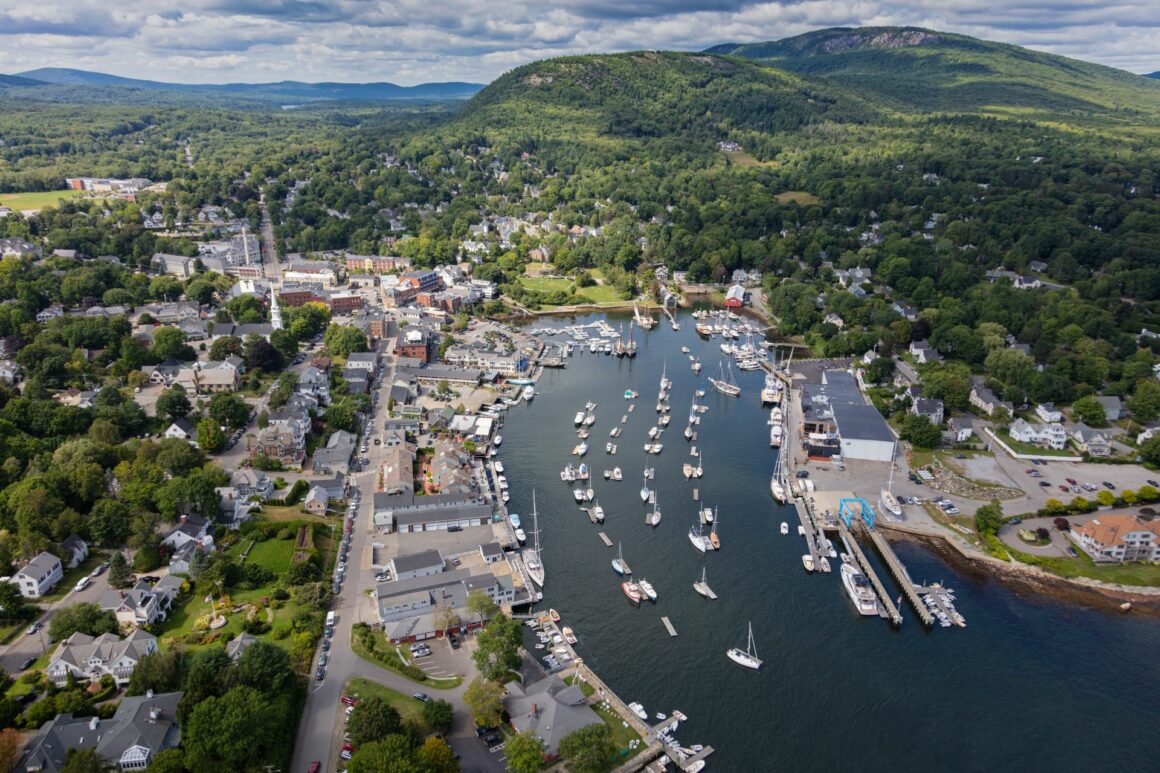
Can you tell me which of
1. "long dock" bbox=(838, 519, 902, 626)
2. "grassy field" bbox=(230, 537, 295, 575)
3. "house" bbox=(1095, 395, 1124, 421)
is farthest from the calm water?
"house" bbox=(1095, 395, 1124, 421)

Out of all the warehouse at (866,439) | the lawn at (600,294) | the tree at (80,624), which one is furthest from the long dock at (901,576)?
the lawn at (600,294)

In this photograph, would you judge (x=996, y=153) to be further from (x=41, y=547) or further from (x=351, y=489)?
(x=41, y=547)

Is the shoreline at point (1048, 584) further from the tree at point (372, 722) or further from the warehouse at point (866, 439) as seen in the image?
the tree at point (372, 722)

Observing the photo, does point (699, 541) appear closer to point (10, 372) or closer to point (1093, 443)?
point (1093, 443)

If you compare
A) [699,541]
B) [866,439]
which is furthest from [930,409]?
[699,541]

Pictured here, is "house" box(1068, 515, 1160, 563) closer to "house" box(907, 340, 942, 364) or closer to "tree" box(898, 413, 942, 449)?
"tree" box(898, 413, 942, 449)

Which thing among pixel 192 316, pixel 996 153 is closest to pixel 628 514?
pixel 192 316

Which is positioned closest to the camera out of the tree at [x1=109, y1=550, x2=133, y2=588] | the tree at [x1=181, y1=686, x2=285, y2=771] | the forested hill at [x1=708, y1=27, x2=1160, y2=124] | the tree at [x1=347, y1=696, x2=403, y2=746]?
the tree at [x1=181, y1=686, x2=285, y2=771]
